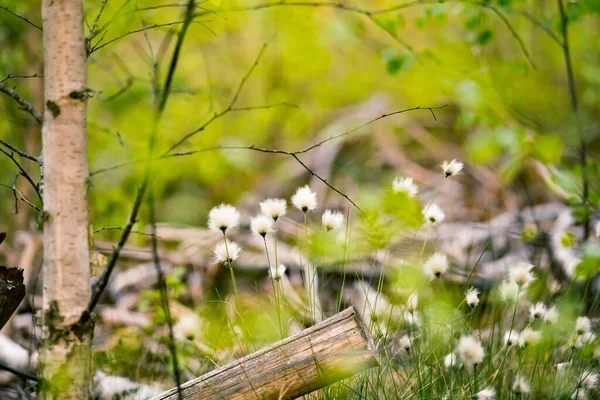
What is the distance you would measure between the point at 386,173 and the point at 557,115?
2027mm

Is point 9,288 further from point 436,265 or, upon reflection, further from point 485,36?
point 485,36

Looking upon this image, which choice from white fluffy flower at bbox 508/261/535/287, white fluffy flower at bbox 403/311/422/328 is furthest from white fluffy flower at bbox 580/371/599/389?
white fluffy flower at bbox 403/311/422/328

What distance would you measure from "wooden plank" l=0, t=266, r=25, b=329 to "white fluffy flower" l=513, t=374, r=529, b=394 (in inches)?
58.5

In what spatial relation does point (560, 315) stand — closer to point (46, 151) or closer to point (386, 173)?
point (46, 151)

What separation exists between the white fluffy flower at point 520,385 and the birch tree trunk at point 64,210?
1254mm

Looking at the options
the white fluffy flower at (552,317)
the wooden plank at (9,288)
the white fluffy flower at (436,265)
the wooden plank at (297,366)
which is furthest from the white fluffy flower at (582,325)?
the wooden plank at (9,288)

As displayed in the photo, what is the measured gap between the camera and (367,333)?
150cm

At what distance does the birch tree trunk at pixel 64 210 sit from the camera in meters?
1.12

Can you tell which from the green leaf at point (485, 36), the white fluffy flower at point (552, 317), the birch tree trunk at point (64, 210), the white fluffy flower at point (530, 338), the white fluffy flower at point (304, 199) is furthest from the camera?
the green leaf at point (485, 36)

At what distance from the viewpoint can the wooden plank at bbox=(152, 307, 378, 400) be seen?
4.66ft

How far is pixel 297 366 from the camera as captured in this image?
144cm

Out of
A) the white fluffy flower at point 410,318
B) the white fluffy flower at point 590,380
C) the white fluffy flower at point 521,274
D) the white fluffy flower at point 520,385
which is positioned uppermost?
the white fluffy flower at point 410,318

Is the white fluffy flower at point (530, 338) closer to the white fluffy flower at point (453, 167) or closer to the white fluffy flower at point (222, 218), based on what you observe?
the white fluffy flower at point (453, 167)

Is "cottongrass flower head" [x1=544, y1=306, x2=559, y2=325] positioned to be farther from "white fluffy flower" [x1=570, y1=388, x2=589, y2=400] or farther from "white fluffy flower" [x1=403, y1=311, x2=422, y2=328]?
"white fluffy flower" [x1=403, y1=311, x2=422, y2=328]
